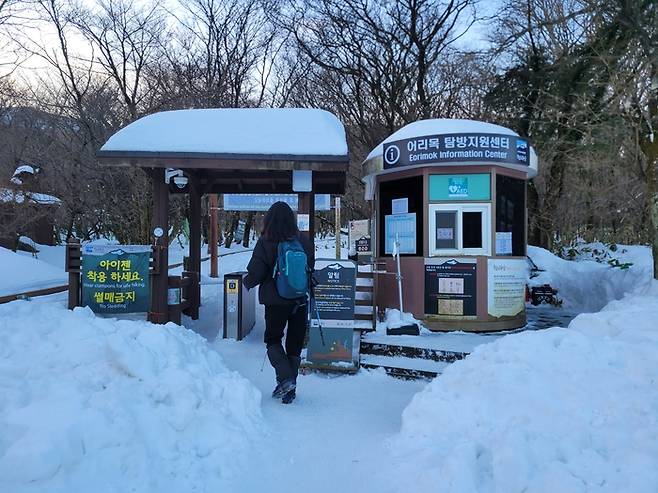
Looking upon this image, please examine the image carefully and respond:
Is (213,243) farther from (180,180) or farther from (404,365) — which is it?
(404,365)

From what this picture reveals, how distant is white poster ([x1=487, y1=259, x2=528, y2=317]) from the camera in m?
8.12

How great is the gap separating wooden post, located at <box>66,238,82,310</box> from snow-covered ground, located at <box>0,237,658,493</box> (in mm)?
2843

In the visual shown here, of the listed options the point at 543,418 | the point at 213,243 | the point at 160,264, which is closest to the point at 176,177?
the point at 160,264

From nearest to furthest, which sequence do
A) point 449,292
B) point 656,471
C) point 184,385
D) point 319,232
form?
1. point 656,471
2. point 184,385
3. point 449,292
4. point 319,232

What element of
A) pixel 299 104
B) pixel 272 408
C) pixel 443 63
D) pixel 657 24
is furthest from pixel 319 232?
pixel 272 408

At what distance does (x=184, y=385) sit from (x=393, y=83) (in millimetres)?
17002

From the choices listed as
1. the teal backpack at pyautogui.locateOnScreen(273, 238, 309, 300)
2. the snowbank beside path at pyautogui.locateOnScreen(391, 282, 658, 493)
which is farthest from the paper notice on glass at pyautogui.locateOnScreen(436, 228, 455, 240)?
the teal backpack at pyautogui.locateOnScreen(273, 238, 309, 300)

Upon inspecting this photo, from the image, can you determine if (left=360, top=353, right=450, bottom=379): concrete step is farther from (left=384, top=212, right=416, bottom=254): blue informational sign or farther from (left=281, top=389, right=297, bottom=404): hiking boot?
(left=384, top=212, right=416, bottom=254): blue informational sign

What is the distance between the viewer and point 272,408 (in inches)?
186

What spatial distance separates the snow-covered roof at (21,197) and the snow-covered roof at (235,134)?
32.9 feet

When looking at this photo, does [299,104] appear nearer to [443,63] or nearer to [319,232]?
[443,63]

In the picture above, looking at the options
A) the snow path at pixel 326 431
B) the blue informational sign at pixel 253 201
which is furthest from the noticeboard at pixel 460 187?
the blue informational sign at pixel 253 201

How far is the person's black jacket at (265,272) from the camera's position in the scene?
4.76m

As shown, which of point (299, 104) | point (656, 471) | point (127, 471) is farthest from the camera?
point (299, 104)
